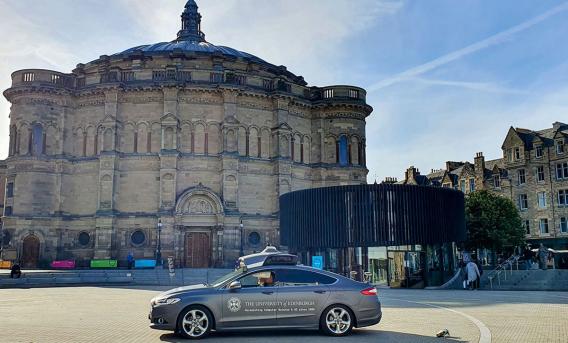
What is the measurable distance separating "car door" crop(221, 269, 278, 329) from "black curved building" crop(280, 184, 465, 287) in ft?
52.9

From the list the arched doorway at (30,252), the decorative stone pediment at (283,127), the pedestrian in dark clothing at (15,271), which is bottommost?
the pedestrian in dark clothing at (15,271)

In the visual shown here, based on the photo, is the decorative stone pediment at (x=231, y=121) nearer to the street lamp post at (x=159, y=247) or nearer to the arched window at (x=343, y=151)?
the street lamp post at (x=159, y=247)

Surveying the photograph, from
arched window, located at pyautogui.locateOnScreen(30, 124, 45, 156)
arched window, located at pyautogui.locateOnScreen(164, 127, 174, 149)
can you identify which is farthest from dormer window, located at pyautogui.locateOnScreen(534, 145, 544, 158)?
arched window, located at pyautogui.locateOnScreen(30, 124, 45, 156)

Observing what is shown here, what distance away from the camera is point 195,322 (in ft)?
36.2

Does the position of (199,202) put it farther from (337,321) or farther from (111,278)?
(337,321)

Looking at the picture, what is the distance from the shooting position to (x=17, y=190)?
137 feet

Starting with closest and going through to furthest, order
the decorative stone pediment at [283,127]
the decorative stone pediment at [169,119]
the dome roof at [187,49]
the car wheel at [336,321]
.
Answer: the car wheel at [336,321]
the decorative stone pediment at [169,119]
the decorative stone pediment at [283,127]
the dome roof at [187,49]

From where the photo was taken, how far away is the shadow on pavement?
10.9 m

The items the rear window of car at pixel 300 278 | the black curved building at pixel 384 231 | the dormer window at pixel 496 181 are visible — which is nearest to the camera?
the rear window of car at pixel 300 278

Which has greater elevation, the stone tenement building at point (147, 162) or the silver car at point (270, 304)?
the stone tenement building at point (147, 162)

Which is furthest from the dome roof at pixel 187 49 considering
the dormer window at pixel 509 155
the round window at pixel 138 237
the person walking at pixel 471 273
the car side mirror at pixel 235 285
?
the car side mirror at pixel 235 285

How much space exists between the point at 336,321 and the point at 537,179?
166ft

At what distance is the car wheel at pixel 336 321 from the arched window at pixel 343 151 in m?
36.8

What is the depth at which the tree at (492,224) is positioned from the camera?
49.0 meters
